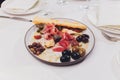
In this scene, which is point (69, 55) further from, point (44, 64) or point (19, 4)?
point (19, 4)

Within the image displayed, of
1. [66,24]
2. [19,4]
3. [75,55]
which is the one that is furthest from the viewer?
[19,4]

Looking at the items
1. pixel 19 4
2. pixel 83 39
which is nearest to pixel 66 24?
pixel 83 39

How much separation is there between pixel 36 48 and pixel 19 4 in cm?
38

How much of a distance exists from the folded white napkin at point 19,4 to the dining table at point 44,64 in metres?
0.15

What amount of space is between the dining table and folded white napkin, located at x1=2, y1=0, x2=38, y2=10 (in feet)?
0.51

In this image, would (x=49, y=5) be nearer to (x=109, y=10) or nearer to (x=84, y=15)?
(x=84, y=15)

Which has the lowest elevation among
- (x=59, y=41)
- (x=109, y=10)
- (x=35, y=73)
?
(x=35, y=73)

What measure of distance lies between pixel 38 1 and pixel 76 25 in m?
0.32

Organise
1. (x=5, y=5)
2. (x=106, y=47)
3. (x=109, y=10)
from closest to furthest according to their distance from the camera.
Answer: (x=106, y=47), (x=109, y=10), (x=5, y=5)

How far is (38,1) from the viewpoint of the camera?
106 centimetres

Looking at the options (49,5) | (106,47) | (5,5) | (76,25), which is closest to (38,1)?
(49,5)

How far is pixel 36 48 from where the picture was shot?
737 mm

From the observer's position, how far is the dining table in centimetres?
67

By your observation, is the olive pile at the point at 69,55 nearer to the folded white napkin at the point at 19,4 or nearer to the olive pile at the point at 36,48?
the olive pile at the point at 36,48
